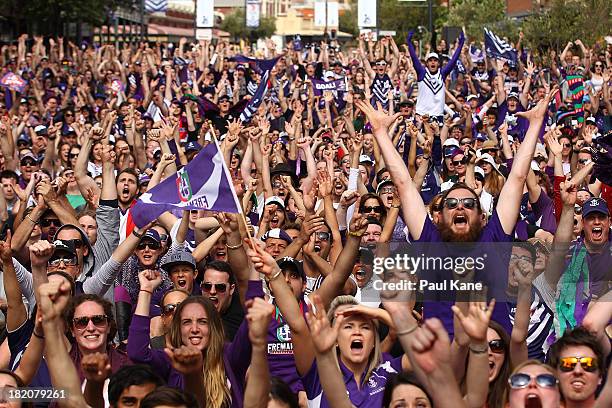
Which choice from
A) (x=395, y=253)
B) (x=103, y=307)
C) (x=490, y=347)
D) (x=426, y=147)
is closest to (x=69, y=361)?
(x=103, y=307)

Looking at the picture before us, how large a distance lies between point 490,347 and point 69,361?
1.92 meters

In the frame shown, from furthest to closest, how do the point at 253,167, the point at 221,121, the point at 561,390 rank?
1. the point at 221,121
2. the point at 253,167
3. the point at 561,390

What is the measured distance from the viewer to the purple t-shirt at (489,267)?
236 inches

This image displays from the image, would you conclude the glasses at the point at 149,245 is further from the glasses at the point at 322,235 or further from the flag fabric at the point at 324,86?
the flag fabric at the point at 324,86

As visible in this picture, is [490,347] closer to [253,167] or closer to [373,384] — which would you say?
[373,384]

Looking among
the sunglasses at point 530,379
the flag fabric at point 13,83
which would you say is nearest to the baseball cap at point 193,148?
the flag fabric at point 13,83

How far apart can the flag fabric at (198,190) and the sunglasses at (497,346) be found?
1922 mm

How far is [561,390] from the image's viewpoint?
18.6 ft

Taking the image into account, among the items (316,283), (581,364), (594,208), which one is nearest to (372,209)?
(316,283)

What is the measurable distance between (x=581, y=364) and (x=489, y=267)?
596 millimetres

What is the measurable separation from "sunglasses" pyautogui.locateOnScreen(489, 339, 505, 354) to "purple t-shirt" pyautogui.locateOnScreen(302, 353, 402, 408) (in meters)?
0.47

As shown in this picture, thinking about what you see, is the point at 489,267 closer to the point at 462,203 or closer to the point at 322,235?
the point at 462,203

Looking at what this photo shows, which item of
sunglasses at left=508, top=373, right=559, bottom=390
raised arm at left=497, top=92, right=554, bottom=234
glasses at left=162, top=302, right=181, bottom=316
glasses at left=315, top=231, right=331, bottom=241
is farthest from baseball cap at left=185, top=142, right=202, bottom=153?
sunglasses at left=508, top=373, right=559, bottom=390

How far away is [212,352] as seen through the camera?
21.1 ft
